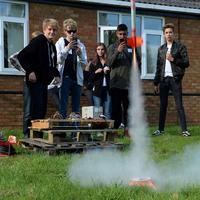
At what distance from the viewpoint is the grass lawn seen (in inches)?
171

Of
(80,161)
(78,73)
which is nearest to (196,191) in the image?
(80,161)

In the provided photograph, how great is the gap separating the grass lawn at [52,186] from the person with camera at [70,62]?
7.06ft

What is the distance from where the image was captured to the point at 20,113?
41.6ft

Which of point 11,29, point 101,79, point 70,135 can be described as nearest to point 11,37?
point 11,29

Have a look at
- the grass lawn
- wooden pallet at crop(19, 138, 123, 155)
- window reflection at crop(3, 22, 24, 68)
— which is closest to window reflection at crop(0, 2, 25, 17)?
window reflection at crop(3, 22, 24, 68)

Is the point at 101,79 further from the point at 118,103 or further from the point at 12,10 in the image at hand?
the point at 12,10

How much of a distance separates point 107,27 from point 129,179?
939 cm

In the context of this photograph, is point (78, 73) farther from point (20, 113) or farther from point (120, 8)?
point (120, 8)

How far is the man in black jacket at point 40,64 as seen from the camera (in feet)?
27.0

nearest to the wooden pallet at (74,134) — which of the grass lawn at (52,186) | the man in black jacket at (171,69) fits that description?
the grass lawn at (52,186)

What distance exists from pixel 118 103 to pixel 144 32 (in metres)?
5.19

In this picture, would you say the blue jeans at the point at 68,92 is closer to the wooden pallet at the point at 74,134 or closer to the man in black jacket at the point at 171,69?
the wooden pallet at the point at 74,134

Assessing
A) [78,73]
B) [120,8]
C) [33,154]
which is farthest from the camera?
[120,8]

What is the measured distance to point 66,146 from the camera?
746 cm
